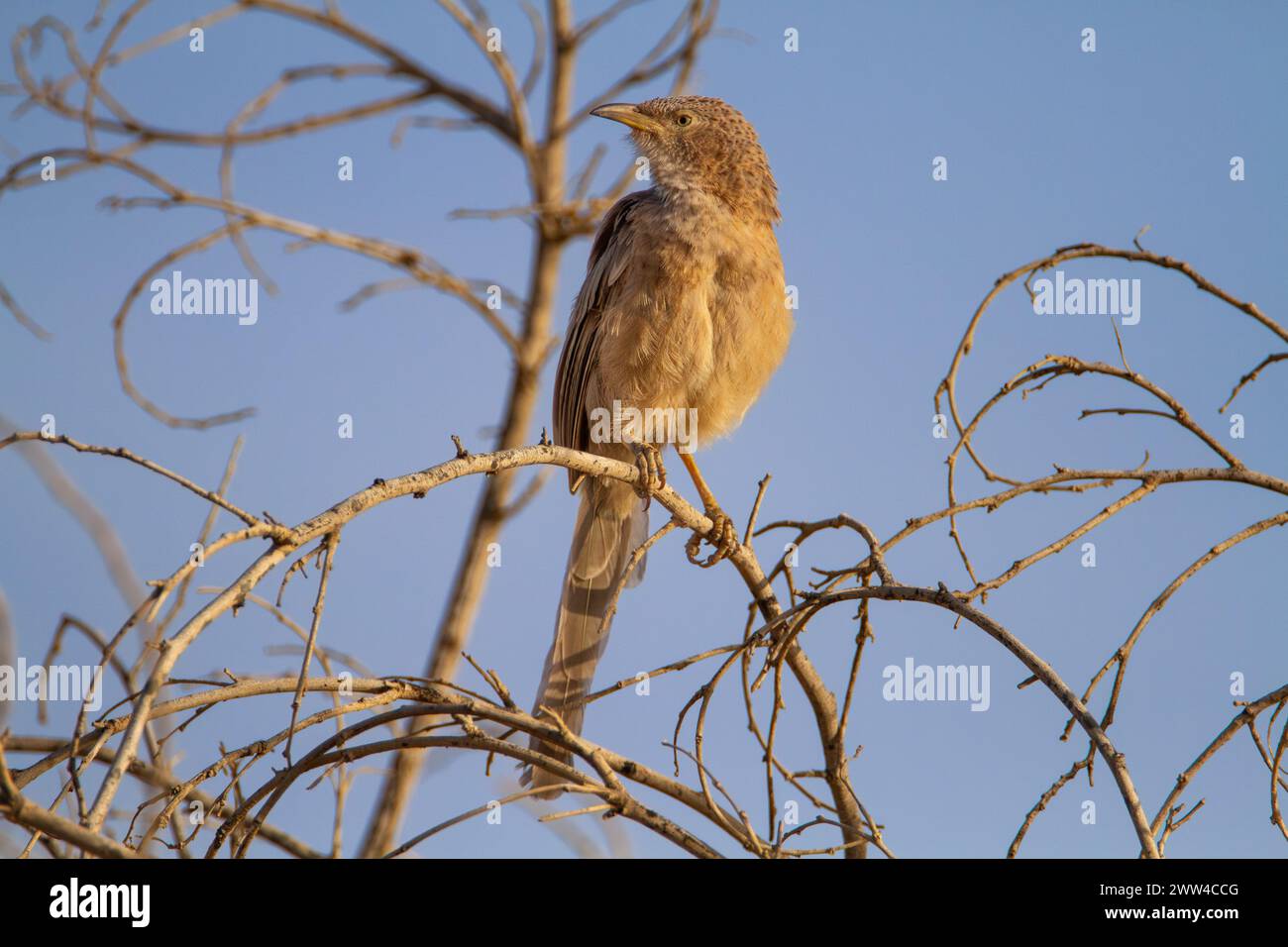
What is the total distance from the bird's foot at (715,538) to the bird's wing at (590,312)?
813mm

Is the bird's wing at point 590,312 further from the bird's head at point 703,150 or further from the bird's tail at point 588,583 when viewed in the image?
the bird's tail at point 588,583

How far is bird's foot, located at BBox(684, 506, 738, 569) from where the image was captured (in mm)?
4043

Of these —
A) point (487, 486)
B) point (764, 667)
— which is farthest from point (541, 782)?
point (487, 486)

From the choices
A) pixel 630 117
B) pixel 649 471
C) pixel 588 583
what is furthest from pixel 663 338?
pixel 630 117

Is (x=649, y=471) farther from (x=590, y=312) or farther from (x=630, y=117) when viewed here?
(x=630, y=117)

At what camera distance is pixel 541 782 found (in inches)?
140

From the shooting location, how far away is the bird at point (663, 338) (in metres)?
4.57

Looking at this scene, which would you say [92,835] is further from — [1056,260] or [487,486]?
[487,486]

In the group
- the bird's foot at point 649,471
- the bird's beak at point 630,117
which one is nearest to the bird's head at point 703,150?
the bird's beak at point 630,117

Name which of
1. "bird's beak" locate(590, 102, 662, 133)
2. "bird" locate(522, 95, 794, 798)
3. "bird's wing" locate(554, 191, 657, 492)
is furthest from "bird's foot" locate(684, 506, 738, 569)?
"bird's beak" locate(590, 102, 662, 133)

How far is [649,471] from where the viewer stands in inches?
159

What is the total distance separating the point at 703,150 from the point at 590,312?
893 mm
